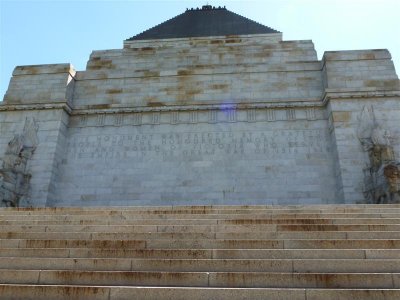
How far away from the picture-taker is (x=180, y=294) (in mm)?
4793

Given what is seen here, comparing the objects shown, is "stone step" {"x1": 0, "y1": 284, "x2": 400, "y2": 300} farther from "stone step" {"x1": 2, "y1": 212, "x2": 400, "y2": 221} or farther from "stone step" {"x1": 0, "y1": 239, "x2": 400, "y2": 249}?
"stone step" {"x1": 2, "y1": 212, "x2": 400, "y2": 221}

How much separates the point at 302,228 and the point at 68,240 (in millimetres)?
4110

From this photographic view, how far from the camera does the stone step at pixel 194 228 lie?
7277 mm

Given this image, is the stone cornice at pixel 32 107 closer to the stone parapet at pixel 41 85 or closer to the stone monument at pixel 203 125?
the stone monument at pixel 203 125

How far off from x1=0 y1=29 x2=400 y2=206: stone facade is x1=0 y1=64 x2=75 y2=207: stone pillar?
0.15 feet

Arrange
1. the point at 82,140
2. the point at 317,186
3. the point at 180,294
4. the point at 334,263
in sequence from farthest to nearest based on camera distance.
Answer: the point at 82,140 → the point at 317,186 → the point at 334,263 → the point at 180,294

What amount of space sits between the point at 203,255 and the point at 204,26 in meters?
18.5

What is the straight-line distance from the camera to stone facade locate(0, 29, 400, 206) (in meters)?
15.0

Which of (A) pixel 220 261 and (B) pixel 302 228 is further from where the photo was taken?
(B) pixel 302 228

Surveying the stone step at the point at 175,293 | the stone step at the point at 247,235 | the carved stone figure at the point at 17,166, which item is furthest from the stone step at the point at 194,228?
the carved stone figure at the point at 17,166

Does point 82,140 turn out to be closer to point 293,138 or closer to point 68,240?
point 293,138

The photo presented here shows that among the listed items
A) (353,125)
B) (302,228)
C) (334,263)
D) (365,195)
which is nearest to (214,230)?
(302,228)

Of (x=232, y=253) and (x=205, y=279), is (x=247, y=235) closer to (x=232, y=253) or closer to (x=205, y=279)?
(x=232, y=253)

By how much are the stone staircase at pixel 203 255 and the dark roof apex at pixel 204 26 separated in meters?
14.9
